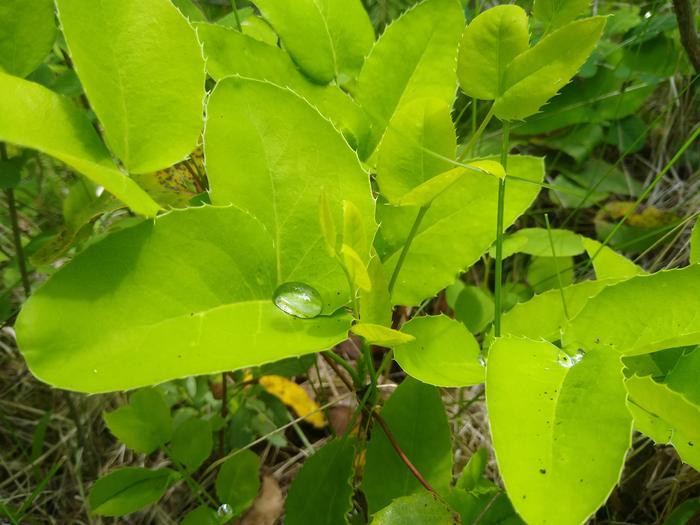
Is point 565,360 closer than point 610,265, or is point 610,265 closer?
point 565,360

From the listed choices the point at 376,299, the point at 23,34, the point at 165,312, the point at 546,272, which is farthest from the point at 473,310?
the point at 23,34

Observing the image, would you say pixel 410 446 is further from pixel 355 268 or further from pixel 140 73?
pixel 140 73

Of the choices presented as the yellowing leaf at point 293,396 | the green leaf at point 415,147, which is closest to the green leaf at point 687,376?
the green leaf at point 415,147

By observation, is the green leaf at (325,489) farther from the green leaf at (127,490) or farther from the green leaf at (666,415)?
the green leaf at (666,415)

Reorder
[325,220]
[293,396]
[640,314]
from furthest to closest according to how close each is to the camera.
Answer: [293,396]
[640,314]
[325,220]

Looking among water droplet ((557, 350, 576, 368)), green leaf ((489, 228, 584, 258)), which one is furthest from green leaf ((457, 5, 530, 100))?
green leaf ((489, 228, 584, 258))

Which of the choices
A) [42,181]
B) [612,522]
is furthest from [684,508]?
[42,181]

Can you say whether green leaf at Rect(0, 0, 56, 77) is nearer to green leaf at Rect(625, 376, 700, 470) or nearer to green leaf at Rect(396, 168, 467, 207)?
green leaf at Rect(396, 168, 467, 207)

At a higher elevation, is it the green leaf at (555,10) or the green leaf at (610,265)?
the green leaf at (555,10)
